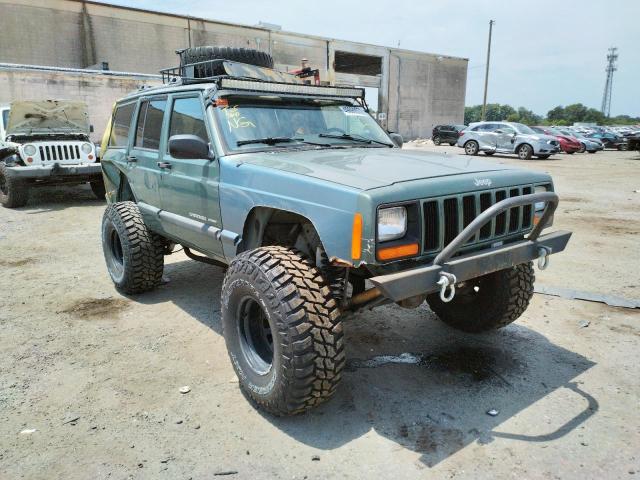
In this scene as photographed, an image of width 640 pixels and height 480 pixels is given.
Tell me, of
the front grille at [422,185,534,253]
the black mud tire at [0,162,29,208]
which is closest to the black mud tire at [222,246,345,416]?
the front grille at [422,185,534,253]

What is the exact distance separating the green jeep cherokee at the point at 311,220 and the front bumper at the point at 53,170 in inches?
244

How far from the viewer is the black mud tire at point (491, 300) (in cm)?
375

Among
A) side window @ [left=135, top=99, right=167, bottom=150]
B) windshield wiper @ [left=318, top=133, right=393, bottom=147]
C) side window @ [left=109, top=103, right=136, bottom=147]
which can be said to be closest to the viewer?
windshield wiper @ [left=318, top=133, right=393, bottom=147]

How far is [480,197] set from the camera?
9.64ft

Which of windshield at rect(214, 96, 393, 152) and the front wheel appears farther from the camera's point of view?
the front wheel

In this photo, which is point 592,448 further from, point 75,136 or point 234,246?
point 75,136

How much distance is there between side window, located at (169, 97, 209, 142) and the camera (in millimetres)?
3828

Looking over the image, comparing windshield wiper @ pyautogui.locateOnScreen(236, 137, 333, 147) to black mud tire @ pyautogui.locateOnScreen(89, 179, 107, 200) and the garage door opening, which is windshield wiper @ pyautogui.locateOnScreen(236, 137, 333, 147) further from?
the garage door opening

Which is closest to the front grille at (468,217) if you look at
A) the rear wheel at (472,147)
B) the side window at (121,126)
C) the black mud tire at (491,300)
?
the black mud tire at (491,300)

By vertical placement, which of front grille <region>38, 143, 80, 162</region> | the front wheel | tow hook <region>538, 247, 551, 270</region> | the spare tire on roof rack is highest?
the spare tire on roof rack

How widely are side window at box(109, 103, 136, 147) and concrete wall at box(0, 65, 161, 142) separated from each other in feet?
45.4

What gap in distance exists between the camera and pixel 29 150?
10008 millimetres

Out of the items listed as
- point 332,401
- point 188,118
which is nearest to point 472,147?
point 188,118

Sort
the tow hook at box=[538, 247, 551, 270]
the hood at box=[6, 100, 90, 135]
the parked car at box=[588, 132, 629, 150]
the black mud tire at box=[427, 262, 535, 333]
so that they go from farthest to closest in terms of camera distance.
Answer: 1. the parked car at box=[588, 132, 629, 150]
2. the hood at box=[6, 100, 90, 135]
3. the black mud tire at box=[427, 262, 535, 333]
4. the tow hook at box=[538, 247, 551, 270]
